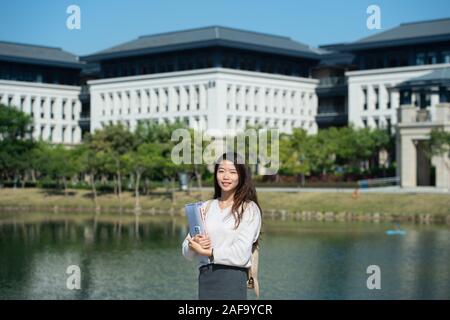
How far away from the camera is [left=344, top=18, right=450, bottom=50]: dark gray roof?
77.2 metres

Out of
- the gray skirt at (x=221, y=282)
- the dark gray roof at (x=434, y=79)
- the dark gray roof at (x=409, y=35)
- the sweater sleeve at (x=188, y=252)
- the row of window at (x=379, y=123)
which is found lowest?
the gray skirt at (x=221, y=282)

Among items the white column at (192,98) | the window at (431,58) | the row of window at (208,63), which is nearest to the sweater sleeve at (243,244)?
the window at (431,58)

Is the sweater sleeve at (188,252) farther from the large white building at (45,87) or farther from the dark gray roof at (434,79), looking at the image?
the large white building at (45,87)

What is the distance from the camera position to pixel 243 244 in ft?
22.0

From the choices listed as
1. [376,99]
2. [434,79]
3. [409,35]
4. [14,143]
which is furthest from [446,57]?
[14,143]

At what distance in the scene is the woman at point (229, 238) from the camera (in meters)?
6.71

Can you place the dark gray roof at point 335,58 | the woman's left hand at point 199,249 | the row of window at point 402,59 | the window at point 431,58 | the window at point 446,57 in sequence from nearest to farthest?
the woman's left hand at point 199,249, the window at point 446,57, the row of window at point 402,59, the window at point 431,58, the dark gray roof at point 335,58

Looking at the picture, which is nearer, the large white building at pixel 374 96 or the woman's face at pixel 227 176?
the woman's face at pixel 227 176

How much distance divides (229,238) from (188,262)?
27.7 metres

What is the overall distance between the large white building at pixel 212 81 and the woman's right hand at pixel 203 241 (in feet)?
252

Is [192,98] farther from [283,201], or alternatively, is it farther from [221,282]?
[221,282]
